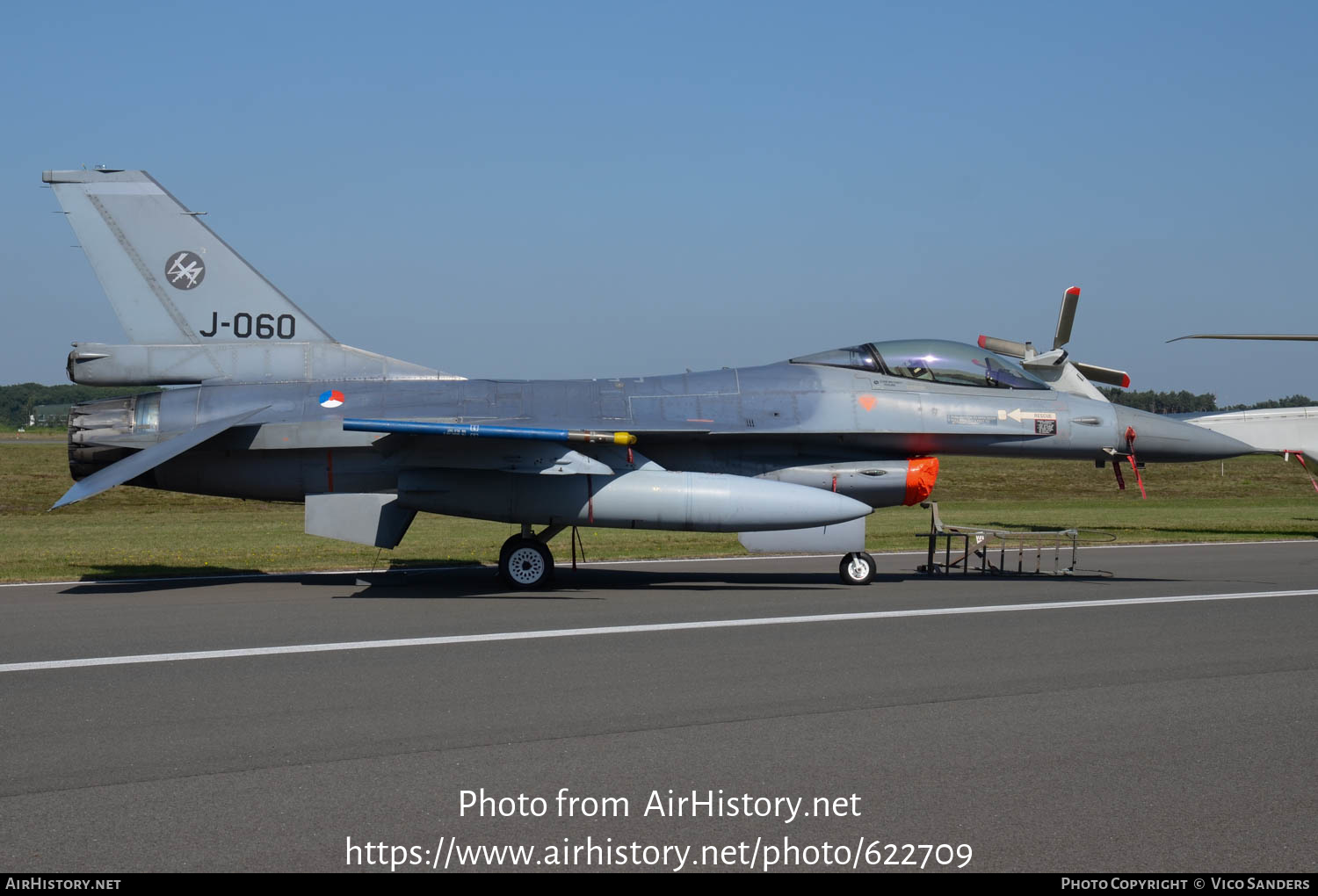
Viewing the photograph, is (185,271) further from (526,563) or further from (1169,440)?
(1169,440)

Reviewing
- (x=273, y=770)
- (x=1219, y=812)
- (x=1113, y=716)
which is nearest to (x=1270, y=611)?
(x=1113, y=716)

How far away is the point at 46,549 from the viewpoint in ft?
61.6

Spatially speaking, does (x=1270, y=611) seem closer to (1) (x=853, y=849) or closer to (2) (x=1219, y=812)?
(2) (x=1219, y=812)

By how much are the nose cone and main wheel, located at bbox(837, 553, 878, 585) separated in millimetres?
3524

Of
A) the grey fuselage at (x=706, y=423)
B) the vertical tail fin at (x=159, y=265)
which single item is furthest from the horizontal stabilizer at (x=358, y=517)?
the vertical tail fin at (x=159, y=265)

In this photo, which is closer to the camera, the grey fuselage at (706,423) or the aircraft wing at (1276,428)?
the grey fuselage at (706,423)

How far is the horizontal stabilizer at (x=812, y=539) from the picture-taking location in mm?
12836

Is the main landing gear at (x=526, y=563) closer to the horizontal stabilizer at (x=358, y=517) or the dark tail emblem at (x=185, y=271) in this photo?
the horizontal stabilizer at (x=358, y=517)

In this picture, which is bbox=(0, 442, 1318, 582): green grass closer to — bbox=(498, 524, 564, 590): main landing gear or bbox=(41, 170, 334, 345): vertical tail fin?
bbox=(41, 170, 334, 345): vertical tail fin

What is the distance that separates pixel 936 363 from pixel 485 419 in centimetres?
572

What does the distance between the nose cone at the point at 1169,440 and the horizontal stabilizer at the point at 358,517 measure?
8.97 m

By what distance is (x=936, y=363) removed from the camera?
14.1 metres

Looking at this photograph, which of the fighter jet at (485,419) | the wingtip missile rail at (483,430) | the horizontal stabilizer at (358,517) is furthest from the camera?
the horizontal stabilizer at (358,517)

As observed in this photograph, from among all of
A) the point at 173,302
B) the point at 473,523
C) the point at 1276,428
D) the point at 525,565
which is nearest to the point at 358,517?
the point at 525,565
